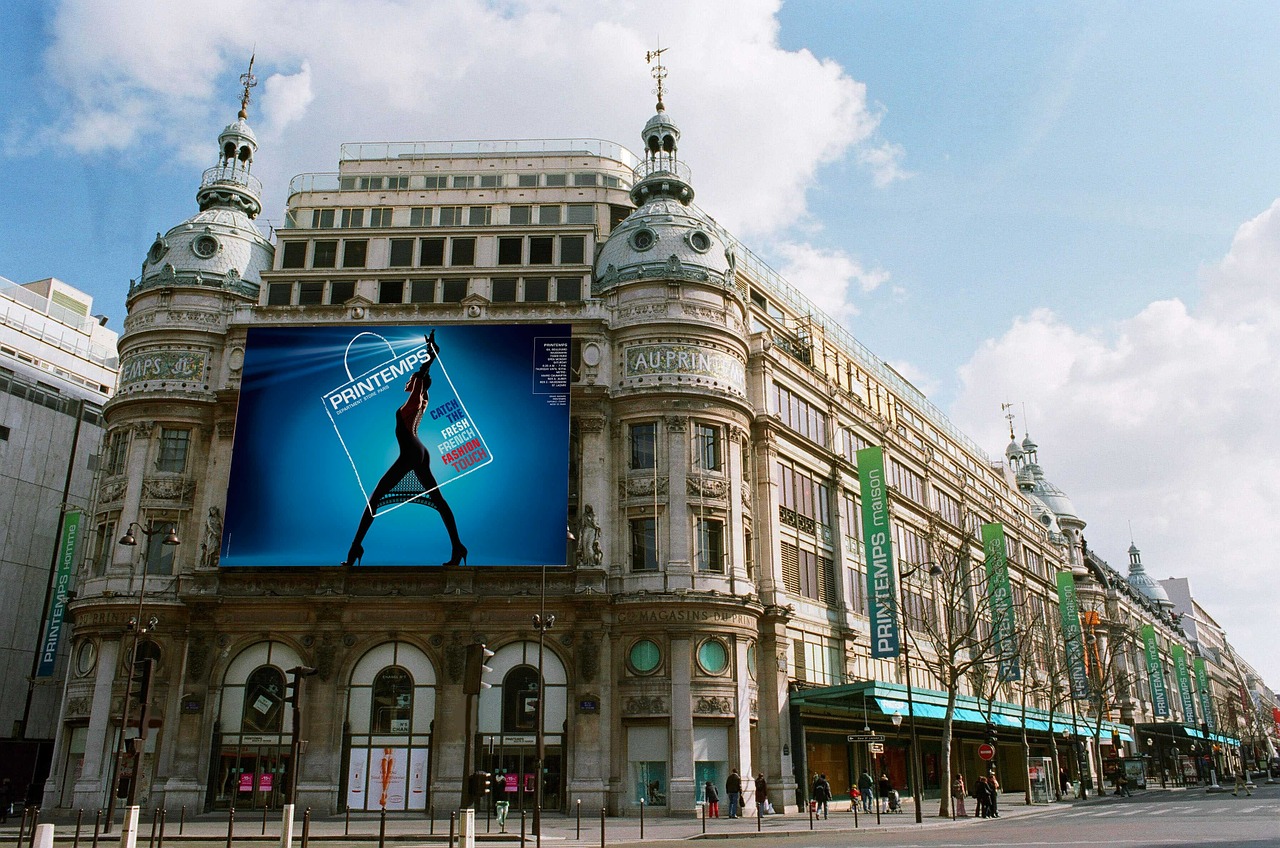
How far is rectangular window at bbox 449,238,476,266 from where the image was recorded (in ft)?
182

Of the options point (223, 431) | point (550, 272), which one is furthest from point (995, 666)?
point (223, 431)

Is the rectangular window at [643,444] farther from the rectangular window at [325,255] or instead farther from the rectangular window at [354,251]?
the rectangular window at [325,255]

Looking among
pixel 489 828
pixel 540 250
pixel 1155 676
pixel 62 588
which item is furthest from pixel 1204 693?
pixel 62 588

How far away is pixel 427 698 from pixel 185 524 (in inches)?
565

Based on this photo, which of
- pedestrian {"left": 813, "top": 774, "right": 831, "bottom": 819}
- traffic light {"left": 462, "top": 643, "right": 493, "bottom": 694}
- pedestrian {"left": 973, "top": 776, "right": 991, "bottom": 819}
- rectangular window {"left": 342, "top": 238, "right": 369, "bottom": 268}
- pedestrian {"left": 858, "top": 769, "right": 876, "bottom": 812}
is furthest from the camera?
rectangular window {"left": 342, "top": 238, "right": 369, "bottom": 268}

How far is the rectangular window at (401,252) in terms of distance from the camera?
2186 inches

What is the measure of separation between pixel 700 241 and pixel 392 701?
2647 cm

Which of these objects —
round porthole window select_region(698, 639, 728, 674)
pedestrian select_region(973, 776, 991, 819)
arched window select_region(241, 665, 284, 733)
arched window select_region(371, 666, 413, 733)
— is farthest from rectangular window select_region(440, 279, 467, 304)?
pedestrian select_region(973, 776, 991, 819)

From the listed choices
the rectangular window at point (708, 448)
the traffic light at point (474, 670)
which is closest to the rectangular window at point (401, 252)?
the rectangular window at point (708, 448)

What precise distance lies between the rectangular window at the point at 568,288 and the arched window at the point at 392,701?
2014cm

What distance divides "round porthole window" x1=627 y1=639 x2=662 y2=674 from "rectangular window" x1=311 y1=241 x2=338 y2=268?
2621 cm

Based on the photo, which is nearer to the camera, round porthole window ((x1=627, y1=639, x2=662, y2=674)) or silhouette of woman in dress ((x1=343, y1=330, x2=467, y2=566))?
round porthole window ((x1=627, y1=639, x2=662, y2=674))

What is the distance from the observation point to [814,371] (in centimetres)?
5972

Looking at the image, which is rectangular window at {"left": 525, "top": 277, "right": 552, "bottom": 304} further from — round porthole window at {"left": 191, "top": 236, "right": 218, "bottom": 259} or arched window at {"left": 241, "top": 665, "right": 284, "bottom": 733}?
arched window at {"left": 241, "top": 665, "right": 284, "bottom": 733}
